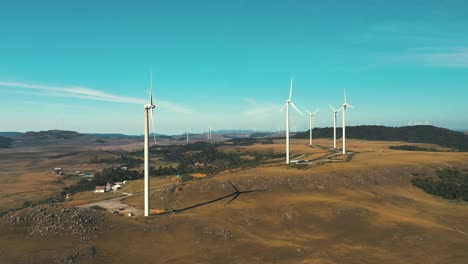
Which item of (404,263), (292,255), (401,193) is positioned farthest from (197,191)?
(401,193)

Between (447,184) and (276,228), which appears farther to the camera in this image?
(447,184)

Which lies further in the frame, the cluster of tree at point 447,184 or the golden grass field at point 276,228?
the cluster of tree at point 447,184

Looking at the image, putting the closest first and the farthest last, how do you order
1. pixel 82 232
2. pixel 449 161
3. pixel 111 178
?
pixel 82 232 < pixel 449 161 < pixel 111 178

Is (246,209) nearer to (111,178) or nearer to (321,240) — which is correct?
(321,240)

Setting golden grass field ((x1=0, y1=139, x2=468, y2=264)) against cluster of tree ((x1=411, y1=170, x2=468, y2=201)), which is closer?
golden grass field ((x1=0, y1=139, x2=468, y2=264))
